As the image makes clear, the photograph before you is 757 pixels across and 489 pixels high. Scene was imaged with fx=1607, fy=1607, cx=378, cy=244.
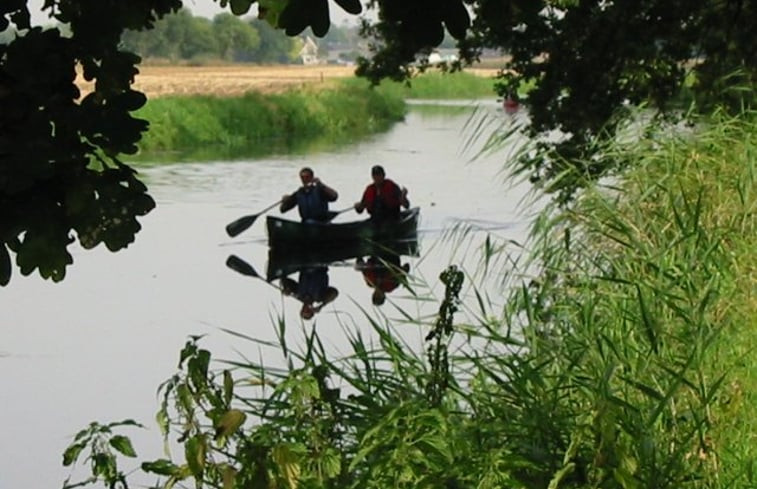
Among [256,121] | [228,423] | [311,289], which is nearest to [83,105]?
[228,423]


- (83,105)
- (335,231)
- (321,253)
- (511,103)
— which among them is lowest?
(321,253)

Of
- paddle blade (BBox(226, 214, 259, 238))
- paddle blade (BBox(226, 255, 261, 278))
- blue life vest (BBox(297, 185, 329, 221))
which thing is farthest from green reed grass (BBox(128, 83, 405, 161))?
paddle blade (BBox(226, 255, 261, 278))

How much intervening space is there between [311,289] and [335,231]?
6.75 feet

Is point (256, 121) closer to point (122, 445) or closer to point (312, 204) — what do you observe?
point (312, 204)

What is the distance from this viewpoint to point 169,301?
667 inches

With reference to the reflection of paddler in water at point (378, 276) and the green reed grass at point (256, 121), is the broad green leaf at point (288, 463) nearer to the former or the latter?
the reflection of paddler in water at point (378, 276)

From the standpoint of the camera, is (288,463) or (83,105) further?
→ (288,463)

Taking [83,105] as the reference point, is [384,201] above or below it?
below

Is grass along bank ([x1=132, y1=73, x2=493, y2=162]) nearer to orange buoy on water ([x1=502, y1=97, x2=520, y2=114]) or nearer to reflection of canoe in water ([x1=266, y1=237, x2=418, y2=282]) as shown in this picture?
reflection of canoe in water ([x1=266, y1=237, x2=418, y2=282])

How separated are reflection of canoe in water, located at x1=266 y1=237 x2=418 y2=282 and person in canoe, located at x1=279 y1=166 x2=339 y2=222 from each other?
1.42 ft

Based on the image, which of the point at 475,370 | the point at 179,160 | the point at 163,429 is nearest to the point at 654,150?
the point at 475,370

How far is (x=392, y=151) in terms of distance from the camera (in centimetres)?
3306

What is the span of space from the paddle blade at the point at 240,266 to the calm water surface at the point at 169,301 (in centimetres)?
13

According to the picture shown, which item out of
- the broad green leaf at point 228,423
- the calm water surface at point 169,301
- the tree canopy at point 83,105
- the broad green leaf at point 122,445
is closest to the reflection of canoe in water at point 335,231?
the calm water surface at point 169,301
